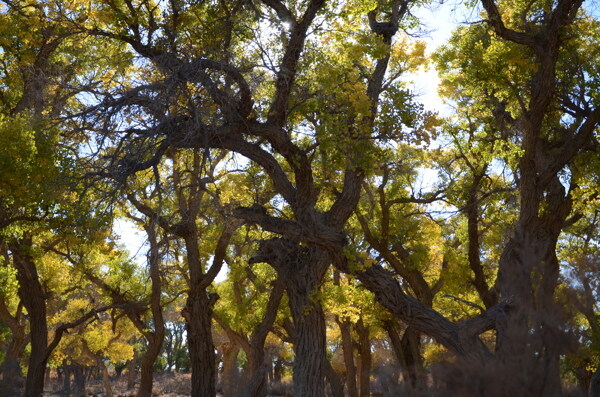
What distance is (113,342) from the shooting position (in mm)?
34250

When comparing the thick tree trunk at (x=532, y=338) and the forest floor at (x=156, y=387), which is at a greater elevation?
the forest floor at (x=156, y=387)

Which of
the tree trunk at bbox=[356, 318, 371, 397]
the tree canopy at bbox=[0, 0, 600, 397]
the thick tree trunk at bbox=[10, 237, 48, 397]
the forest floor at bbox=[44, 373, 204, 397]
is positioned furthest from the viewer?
the forest floor at bbox=[44, 373, 204, 397]

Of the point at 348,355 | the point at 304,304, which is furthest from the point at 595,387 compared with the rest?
the point at 348,355

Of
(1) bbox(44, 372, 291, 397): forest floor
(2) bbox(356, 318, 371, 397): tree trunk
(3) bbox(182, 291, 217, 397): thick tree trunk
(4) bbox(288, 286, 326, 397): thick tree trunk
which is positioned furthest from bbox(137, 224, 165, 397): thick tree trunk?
(1) bbox(44, 372, 291, 397): forest floor

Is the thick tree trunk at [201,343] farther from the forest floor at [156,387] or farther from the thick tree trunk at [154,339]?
the forest floor at [156,387]

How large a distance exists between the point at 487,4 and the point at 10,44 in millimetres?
10520

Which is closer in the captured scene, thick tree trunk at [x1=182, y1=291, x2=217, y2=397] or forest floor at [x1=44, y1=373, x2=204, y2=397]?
thick tree trunk at [x1=182, y1=291, x2=217, y2=397]

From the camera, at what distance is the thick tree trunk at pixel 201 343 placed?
52.5ft

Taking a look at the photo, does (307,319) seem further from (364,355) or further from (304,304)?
(364,355)

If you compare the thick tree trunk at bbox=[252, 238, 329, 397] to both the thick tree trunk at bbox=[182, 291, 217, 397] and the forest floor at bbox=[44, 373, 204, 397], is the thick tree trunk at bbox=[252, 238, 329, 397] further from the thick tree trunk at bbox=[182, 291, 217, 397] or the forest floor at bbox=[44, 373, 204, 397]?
the forest floor at bbox=[44, 373, 204, 397]

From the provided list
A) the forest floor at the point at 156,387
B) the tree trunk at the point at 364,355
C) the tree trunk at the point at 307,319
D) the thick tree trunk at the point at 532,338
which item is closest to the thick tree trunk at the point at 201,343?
the tree trunk at the point at 307,319

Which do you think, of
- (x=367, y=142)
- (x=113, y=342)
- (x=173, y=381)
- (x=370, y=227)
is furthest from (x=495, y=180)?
(x=173, y=381)

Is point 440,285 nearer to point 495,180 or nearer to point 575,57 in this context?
point 495,180

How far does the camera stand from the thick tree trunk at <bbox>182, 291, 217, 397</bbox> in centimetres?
1600
